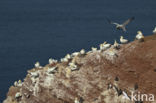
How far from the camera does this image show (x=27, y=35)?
136625 mm

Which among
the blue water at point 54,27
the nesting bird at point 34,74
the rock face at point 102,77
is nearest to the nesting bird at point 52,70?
the rock face at point 102,77

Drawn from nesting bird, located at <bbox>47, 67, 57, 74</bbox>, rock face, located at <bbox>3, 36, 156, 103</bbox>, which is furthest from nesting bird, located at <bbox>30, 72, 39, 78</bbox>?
nesting bird, located at <bbox>47, 67, 57, 74</bbox>

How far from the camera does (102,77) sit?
180 feet

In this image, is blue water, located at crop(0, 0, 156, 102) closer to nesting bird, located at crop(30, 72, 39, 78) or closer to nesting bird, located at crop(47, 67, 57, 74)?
nesting bird, located at crop(30, 72, 39, 78)

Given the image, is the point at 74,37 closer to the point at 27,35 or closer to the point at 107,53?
the point at 27,35

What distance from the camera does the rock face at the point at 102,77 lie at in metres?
52.0

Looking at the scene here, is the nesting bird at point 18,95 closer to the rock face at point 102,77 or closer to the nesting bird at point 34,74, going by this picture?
the rock face at point 102,77

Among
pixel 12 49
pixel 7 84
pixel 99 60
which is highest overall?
pixel 12 49

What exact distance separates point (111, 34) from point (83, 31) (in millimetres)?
9102

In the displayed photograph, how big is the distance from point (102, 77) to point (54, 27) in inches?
3485

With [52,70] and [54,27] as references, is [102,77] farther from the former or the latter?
[54,27]

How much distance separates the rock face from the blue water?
41.4m

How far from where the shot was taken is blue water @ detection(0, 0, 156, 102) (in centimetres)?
11653

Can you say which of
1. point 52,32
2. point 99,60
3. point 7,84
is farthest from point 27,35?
point 99,60
